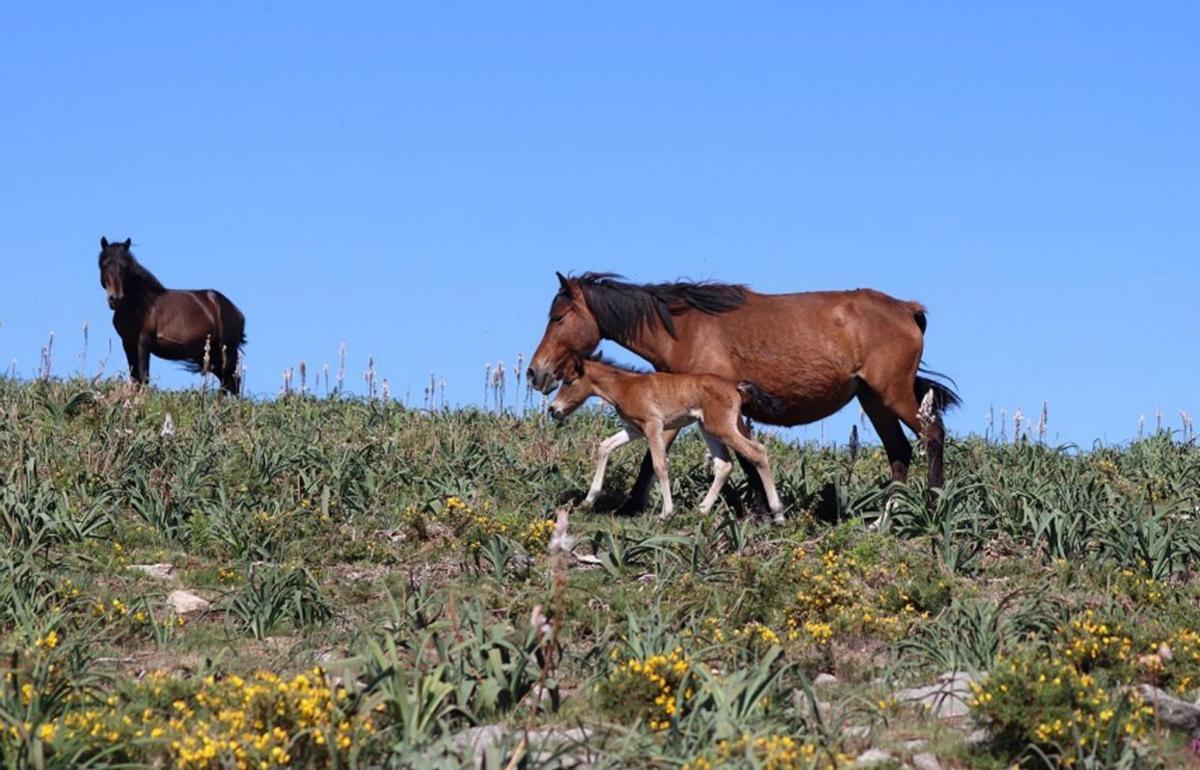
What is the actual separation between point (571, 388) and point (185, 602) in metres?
5.20

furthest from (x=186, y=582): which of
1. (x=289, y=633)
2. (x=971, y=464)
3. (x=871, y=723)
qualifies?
(x=971, y=464)

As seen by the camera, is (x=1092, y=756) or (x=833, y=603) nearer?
(x=1092, y=756)

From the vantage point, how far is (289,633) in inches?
355

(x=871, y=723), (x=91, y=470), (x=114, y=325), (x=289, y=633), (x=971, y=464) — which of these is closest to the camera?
(x=871, y=723)

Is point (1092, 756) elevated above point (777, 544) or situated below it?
below

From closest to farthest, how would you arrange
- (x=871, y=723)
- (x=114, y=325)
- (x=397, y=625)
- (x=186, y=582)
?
(x=871, y=723), (x=397, y=625), (x=186, y=582), (x=114, y=325)

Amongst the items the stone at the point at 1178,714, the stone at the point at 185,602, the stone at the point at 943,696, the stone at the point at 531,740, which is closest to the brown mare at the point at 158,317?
the stone at the point at 185,602

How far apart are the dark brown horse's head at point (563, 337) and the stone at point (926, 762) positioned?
8026 millimetres

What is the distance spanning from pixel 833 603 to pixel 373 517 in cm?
410

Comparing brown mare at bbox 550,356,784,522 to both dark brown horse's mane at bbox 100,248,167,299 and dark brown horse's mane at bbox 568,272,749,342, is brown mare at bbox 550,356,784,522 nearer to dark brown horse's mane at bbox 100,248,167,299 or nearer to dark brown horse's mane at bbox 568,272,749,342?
dark brown horse's mane at bbox 568,272,749,342

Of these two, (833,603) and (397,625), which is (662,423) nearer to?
(833,603)

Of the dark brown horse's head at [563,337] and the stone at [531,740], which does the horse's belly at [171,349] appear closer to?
the dark brown horse's head at [563,337]

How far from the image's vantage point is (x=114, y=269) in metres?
23.8

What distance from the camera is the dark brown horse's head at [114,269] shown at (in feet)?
77.9
